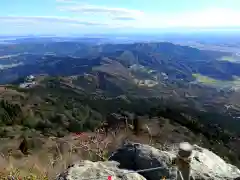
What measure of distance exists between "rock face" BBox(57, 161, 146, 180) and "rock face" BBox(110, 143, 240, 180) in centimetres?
51

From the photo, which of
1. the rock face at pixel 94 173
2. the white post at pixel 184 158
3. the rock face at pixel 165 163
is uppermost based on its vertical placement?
the white post at pixel 184 158

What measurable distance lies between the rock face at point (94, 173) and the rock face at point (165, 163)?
506 mm

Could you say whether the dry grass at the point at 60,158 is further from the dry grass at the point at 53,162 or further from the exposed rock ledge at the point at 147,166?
the exposed rock ledge at the point at 147,166

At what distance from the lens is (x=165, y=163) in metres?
7.62

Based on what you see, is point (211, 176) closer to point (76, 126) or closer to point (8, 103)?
point (76, 126)

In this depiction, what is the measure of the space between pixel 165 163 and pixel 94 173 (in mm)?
1571

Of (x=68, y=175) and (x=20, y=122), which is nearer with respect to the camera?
(x=68, y=175)

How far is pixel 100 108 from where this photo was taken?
91750mm

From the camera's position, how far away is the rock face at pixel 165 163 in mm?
7371

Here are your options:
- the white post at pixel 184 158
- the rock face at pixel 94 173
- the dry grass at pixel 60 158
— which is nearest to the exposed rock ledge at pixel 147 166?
the rock face at pixel 94 173

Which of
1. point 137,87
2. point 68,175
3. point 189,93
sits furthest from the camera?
point 189,93

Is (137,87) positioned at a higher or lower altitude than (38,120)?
lower

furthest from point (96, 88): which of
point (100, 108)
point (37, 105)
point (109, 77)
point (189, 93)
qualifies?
point (37, 105)

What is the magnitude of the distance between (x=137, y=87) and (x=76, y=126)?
99705mm
